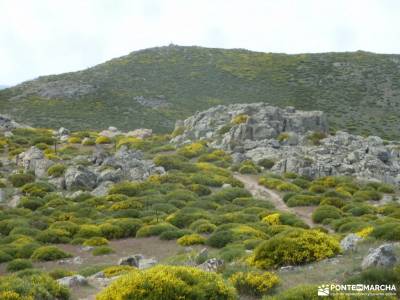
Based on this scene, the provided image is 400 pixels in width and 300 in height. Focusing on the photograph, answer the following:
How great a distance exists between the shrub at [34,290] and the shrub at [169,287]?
228 cm

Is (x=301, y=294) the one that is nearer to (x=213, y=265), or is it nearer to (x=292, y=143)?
(x=213, y=265)

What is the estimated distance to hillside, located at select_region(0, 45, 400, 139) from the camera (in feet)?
267

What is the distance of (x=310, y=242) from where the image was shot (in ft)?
49.5

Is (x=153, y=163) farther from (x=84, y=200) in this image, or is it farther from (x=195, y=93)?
(x=195, y=93)

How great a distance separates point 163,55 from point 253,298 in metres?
110

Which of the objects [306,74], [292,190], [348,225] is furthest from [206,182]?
[306,74]

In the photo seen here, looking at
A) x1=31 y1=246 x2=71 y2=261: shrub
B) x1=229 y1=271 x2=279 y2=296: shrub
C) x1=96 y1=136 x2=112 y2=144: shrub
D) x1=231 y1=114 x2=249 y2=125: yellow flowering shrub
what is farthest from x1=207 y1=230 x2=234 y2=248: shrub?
x1=96 y1=136 x2=112 y2=144: shrub

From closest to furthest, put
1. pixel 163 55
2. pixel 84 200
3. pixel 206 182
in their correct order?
pixel 84 200 → pixel 206 182 → pixel 163 55

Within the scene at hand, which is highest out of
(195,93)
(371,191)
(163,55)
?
(163,55)

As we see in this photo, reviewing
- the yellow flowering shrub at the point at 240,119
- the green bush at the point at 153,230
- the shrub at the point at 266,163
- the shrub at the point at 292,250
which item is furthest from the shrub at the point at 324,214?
the yellow flowering shrub at the point at 240,119

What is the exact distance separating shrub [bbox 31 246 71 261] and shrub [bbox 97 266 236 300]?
11516 millimetres

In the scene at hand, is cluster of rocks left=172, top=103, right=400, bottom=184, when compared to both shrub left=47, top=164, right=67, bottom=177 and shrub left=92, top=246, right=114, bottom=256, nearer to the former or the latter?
shrub left=47, top=164, right=67, bottom=177

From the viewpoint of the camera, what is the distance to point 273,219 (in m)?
26.4

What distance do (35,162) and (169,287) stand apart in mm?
33822
